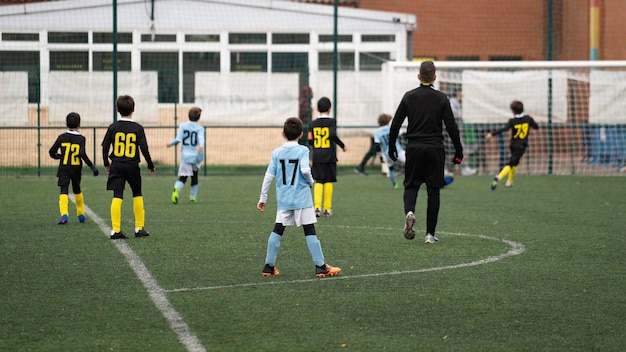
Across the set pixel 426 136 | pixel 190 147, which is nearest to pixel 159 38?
pixel 190 147

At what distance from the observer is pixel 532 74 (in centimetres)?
2455

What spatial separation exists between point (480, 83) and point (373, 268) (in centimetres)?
1568

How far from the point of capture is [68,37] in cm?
2427

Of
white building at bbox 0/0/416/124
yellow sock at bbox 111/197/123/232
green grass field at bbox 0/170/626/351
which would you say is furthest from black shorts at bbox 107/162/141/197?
white building at bbox 0/0/416/124

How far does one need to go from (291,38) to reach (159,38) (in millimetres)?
3137

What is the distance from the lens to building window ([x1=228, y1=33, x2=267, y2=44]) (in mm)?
25531

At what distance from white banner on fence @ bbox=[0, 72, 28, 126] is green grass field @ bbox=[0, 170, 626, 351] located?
8171 mm

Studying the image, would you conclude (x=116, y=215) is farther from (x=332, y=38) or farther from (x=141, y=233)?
(x=332, y=38)

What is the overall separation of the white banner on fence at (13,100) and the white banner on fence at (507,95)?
978 centimetres

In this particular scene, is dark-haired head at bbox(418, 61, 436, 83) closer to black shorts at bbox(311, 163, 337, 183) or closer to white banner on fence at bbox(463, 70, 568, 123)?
black shorts at bbox(311, 163, 337, 183)

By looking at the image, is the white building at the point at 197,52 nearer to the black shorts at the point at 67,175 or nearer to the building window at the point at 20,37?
the building window at the point at 20,37

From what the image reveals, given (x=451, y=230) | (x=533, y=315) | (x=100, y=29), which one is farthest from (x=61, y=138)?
(x=100, y=29)

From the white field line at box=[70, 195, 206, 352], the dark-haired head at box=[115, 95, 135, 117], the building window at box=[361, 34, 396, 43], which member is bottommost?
the white field line at box=[70, 195, 206, 352]

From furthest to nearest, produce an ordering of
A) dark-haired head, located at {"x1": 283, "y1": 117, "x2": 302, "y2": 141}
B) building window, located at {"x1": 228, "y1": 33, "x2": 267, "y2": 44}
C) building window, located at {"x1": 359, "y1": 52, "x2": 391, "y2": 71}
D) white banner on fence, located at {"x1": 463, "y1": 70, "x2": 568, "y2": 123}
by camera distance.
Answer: building window, located at {"x1": 359, "y1": 52, "x2": 391, "y2": 71}
building window, located at {"x1": 228, "y1": 33, "x2": 267, "y2": 44}
white banner on fence, located at {"x1": 463, "y1": 70, "x2": 568, "y2": 123}
dark-haired head, located at {"x1": 283, "y1": 117, "x2": 302, "y2": 141}
